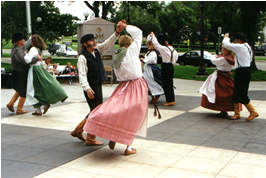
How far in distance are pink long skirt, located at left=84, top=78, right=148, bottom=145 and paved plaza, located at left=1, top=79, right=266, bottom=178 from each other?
0.38 meters

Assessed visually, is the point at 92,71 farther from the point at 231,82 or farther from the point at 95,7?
the point at 95,7

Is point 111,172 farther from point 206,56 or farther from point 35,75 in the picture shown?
point 206,56

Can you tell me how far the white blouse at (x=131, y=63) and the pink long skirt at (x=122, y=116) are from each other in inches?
5.3

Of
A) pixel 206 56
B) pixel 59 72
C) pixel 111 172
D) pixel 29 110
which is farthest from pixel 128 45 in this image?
pixel 206 56

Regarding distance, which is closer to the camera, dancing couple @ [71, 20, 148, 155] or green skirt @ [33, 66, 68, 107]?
dancing couple @ [71, 20, 148, 155]

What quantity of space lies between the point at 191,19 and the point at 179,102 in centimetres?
5455

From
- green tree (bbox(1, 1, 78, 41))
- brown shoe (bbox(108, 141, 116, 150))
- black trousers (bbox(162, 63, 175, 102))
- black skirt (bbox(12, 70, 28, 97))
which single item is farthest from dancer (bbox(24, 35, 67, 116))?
green tree (bbox(1, 1, 78, 41))

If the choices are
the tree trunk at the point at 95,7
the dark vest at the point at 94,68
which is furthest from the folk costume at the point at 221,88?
the tree trunk at the point at 95,7

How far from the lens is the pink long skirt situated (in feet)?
16.8

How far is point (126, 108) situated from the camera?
521 centimetres

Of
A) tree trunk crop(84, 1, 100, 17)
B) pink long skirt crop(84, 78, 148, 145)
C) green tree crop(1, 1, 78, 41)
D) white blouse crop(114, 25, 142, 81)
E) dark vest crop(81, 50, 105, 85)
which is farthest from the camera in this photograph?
green tree crop(1, 1, 78, 41)

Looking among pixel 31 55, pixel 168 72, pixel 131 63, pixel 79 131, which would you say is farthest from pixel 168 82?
pixel 131 63

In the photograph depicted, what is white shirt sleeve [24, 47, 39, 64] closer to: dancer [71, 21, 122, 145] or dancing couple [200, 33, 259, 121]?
dancer [71, 21, 122, 145]

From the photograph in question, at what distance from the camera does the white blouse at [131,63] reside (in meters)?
5.37
